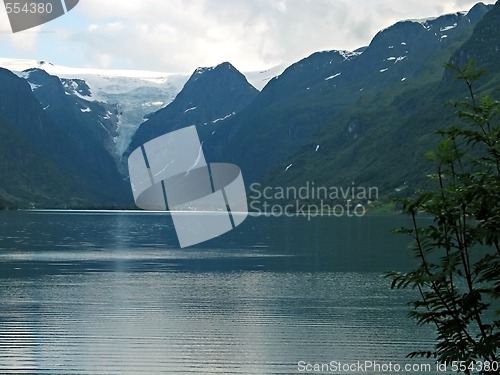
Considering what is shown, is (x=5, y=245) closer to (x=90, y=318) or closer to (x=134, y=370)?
(x=90, y=318)

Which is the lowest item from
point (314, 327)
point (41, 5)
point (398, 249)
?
point (398, 249)

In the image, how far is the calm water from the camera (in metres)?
56.2

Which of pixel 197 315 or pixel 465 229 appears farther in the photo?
pixel 197 315

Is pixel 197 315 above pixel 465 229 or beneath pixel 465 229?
beneath

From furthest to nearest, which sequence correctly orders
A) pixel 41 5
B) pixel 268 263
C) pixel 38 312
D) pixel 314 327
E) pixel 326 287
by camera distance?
pixel 268 263 → pixel 326 287 → pixel 38 312 → pixel 314 327 → pixel 41 5

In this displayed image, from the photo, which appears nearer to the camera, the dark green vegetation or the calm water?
the dark green vegetation

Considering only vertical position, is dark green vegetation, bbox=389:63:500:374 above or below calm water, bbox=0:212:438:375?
above

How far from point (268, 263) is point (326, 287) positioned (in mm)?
36676

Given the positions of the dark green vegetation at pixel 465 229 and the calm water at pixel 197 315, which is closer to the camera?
the dark green vegetation at pixel 465 229

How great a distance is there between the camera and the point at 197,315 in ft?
254

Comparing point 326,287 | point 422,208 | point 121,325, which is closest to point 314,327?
point 121,325

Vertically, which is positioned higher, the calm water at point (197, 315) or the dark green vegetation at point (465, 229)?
the dark green vegetation at point (465, 229)

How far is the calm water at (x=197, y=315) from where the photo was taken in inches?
2211

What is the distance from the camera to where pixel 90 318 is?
74125 mm
